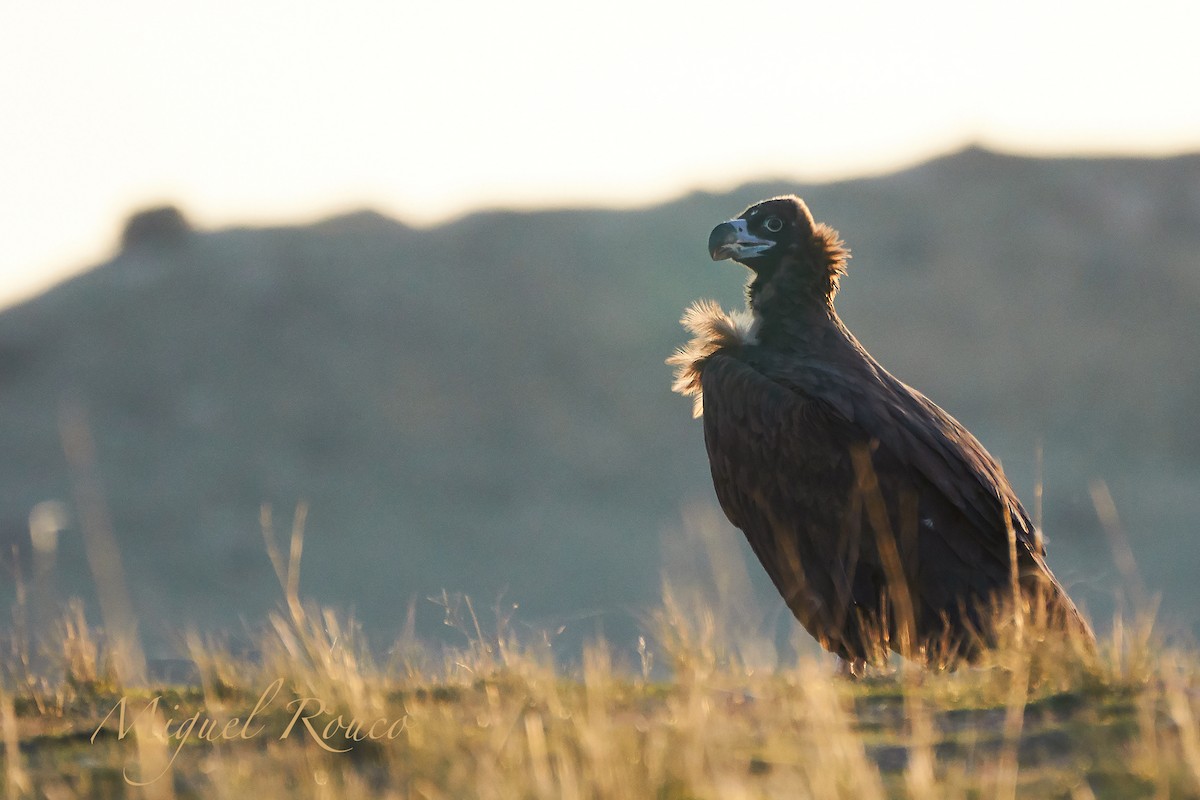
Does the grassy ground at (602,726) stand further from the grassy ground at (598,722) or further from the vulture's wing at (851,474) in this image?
the vulture's wing at (851,474)

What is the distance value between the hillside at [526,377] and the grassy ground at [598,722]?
1917cm

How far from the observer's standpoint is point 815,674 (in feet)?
14.0

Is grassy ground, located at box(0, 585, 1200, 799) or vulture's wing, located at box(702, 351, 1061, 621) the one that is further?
vulture's wing, located at box(702, 351, 1061, 621)

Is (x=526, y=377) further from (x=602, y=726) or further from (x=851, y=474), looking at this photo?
(x=602, y=726)

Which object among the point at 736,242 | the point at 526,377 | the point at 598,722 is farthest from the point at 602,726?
the point at 526,377

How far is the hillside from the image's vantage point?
98.4 feet

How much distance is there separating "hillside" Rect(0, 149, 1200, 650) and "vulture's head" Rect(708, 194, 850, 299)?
17.6 metres

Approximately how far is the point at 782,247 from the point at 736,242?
266mm

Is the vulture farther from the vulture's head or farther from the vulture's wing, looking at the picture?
the vulture's head

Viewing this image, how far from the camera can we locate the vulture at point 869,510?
6.31 meters

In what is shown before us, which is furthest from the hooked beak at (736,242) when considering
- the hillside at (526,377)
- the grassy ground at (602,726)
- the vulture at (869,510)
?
the hillside at (526,377)

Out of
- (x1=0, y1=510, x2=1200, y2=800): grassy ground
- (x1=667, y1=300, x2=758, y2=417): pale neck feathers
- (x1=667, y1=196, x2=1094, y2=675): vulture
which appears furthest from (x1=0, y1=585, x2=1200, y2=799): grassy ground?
(x1=667, y1=300, x2=758, y2=417): pale neck feathers

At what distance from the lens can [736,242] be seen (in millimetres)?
7824

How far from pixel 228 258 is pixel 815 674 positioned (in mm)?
41031
